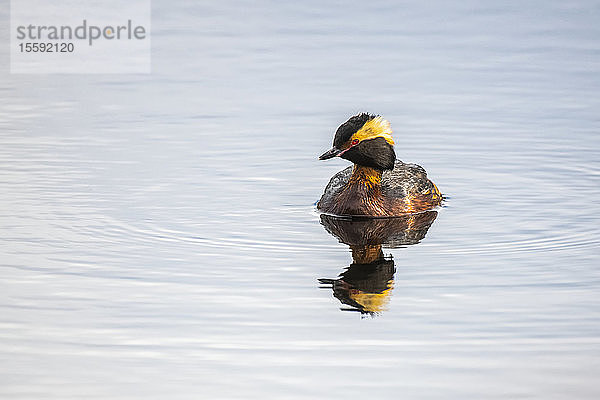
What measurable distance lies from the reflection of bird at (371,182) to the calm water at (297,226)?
372mm

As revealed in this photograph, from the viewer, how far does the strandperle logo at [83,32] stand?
2653 centimetres

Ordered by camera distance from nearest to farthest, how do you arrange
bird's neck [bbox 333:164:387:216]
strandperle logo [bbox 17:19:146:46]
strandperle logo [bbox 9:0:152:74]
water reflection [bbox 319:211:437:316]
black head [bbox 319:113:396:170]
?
water reflection [bbox 319:211:437:316] → black head [bbox 319:113:396:170] → bird's neck [bbox 333:164:387:216] → strandperle logo [bbox 9:0:152:74] → strandperle logo [bbox 17:19:146:46]

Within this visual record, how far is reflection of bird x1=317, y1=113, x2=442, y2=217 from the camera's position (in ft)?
51.4

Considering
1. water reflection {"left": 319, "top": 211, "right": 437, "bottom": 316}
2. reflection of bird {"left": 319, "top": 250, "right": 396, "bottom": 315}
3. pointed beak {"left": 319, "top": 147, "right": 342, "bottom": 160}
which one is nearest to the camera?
reflection of bird {"left": 319, "top": 250, "right": 396, "bottom": 315}

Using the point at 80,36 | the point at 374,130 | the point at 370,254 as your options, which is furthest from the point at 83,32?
the point at 370,254

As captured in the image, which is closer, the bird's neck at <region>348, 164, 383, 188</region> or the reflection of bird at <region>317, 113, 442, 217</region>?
the reflection of bird at <region>317, 113, 442, 217</region>

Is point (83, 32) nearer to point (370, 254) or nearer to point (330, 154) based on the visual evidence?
point (330, 154)

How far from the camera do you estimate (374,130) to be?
15.8 meters

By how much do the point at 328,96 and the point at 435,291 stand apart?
983 centimetres

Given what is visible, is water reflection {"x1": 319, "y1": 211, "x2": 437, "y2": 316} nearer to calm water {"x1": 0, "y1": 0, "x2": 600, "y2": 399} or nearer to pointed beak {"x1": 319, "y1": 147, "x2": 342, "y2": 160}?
calm water {"x1": 0, "y1": 0, "x2": 600, "y2": 399}

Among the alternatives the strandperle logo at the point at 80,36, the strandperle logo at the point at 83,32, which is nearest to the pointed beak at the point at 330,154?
the strandperle logo at the point at 80,36

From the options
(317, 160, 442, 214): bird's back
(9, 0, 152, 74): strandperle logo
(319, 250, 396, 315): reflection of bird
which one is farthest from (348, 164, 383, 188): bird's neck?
(9, 0, 152, 74): strandperle logo

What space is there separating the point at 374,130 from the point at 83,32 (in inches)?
492

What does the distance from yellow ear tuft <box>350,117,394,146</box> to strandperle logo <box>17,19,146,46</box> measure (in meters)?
11.7
